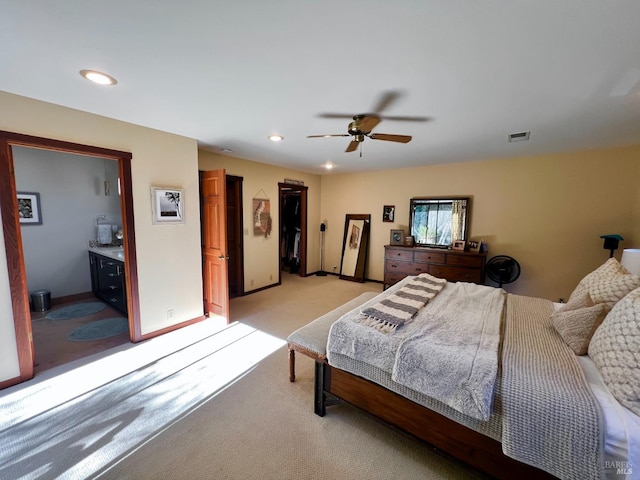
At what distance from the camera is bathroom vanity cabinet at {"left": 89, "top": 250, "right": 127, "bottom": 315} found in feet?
11.4

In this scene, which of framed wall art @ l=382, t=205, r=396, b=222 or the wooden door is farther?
framed wall art @ l=382, t=205, r=396, b=222

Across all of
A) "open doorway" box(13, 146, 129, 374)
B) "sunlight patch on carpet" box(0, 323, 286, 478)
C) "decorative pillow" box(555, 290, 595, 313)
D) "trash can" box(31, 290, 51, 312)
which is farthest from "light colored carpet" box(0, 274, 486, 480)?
"trash can" box(31, 290, 51, 312)

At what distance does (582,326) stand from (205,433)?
2530mm

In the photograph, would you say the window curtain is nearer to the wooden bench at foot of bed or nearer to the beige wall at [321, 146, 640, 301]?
the beige wall at [321, 146, 640, 301]

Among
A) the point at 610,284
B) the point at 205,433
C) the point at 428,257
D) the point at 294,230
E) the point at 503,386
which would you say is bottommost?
the point at 205,433

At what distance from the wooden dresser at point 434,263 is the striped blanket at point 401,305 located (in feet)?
5.00

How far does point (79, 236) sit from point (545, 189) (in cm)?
736

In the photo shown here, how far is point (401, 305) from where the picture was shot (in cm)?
218

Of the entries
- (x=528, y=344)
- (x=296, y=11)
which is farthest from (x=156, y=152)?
(x=528, y=344)

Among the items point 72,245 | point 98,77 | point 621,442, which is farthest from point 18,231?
point 621,442

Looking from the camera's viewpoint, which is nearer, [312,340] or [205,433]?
[205,433]

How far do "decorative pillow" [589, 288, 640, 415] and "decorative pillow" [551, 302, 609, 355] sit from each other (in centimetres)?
8

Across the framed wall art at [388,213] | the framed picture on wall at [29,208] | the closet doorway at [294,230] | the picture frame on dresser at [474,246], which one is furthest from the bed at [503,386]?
the framed picture on wall at [29,208]

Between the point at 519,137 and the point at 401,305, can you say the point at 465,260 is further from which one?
the point at 401,305
